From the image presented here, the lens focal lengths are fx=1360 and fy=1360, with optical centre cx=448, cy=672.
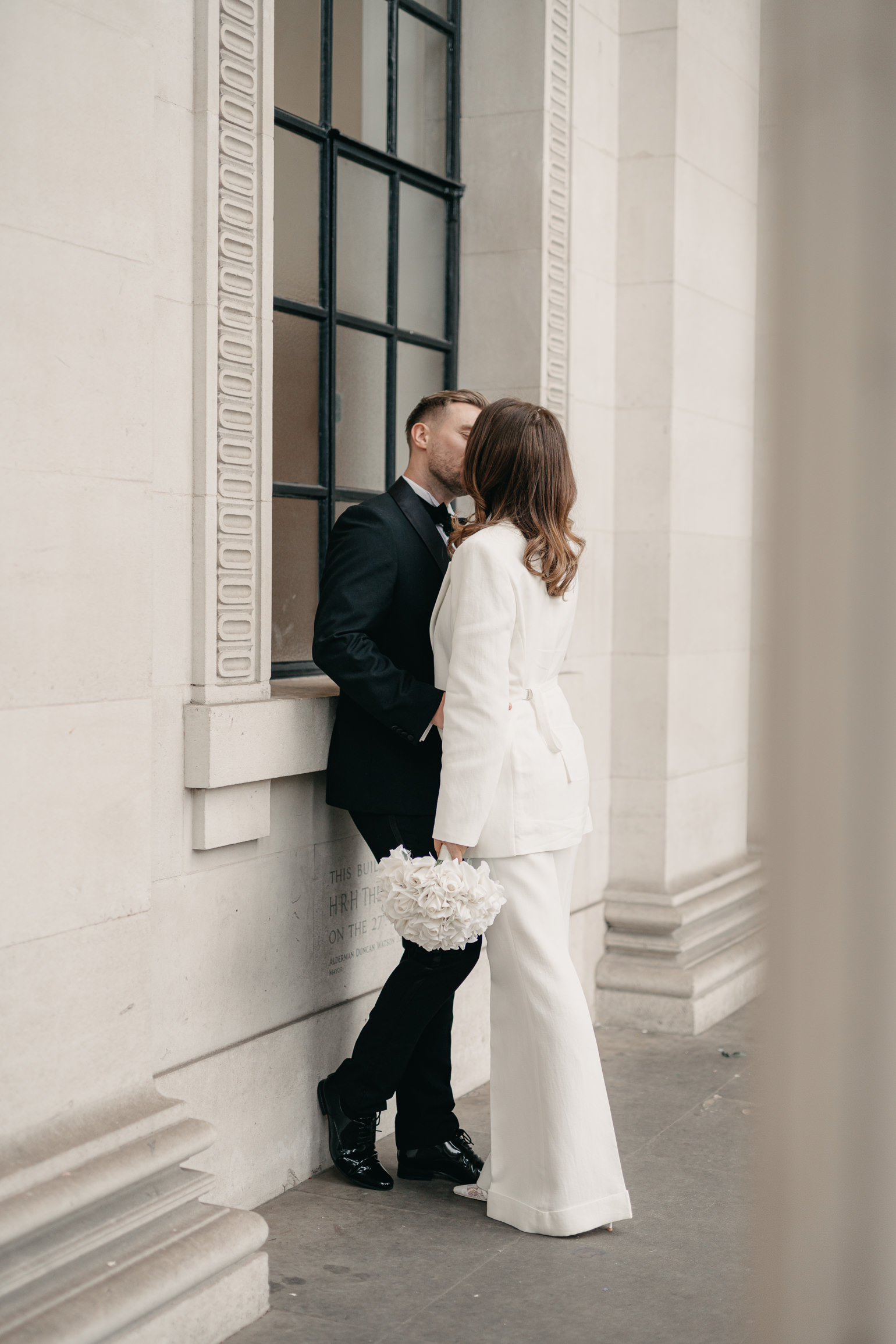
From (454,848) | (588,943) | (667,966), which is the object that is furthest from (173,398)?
(667,966)

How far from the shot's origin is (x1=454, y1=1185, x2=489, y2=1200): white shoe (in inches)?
155

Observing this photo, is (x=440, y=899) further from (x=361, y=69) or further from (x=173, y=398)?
(x=361, y=69)

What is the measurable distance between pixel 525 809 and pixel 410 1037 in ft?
2.49

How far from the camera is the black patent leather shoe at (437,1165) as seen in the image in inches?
160

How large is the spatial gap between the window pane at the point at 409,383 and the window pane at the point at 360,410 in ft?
0.30

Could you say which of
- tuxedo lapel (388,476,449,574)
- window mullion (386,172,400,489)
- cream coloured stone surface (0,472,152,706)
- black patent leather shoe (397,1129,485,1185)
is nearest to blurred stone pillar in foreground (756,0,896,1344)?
cream coloured stone surface (0,472,152,706)

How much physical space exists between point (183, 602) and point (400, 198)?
2.41m

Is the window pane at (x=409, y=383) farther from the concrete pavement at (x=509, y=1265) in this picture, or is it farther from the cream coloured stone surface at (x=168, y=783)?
the concrete pavement at (x=509, y=1265)

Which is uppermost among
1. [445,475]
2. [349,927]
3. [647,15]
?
[647,15]

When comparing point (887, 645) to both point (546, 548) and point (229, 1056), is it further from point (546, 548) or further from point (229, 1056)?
point (229, 1056)

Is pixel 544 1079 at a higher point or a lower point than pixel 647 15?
lower

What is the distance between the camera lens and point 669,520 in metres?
6.07

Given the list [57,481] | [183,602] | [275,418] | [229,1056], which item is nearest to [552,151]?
[275,418]

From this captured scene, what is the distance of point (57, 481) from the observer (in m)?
2.81
